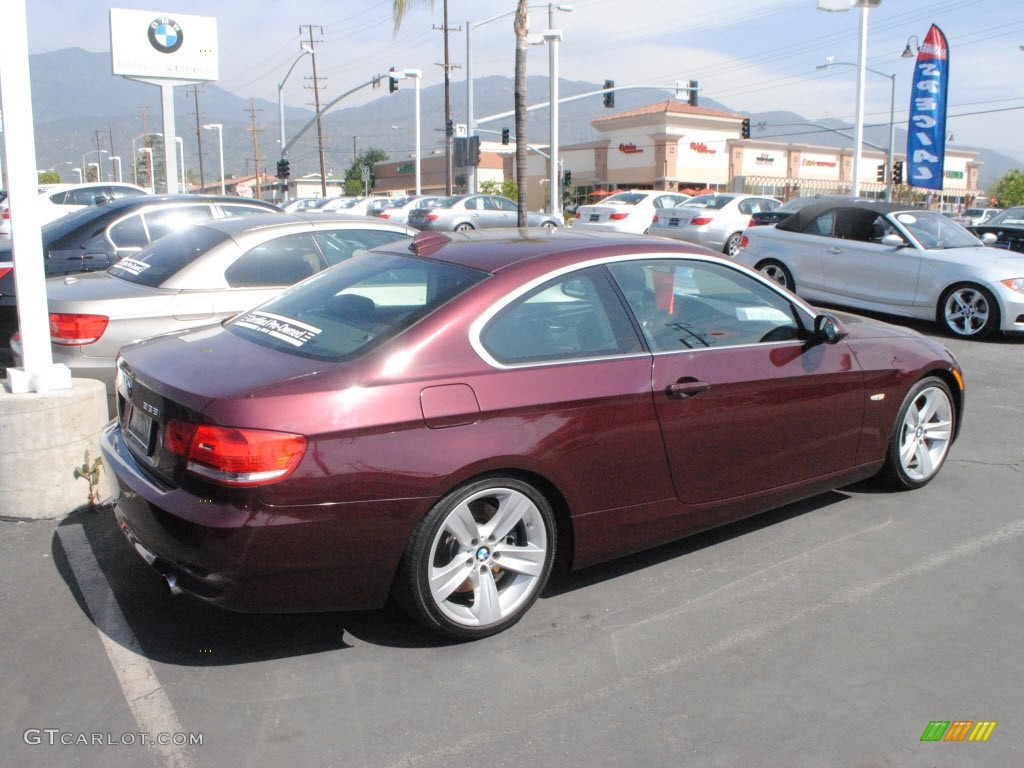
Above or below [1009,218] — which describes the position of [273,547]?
below

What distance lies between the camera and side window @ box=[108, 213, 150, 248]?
8.65 metres

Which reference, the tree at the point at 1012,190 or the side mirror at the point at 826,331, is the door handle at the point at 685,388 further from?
the tree at the point at 1012,190

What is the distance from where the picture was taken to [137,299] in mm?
5711

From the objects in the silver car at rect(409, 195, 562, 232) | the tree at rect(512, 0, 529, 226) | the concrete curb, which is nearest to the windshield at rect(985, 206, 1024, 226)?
the tree at rect(512, 0, 529, 226)

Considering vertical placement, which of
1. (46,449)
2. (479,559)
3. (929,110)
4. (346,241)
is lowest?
(479,559)

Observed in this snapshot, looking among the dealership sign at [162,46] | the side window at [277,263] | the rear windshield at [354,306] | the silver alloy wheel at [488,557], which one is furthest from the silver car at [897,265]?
the dealership sign at [162,46]

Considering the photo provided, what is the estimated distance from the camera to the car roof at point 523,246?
390cm

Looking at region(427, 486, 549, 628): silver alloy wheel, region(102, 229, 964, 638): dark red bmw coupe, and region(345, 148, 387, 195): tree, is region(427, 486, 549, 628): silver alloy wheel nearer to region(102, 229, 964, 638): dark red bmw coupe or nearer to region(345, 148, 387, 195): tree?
region(102, 229, 964, 638): dark red bmw coupe

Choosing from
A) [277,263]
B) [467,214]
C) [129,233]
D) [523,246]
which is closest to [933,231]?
[277,263]

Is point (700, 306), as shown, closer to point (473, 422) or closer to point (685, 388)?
point (685, 388)

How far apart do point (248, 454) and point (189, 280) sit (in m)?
3.29

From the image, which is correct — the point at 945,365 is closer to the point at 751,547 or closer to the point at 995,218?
the point at 751,547

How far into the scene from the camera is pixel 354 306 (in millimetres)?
3854

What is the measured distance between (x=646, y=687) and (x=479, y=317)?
1.49 metres
